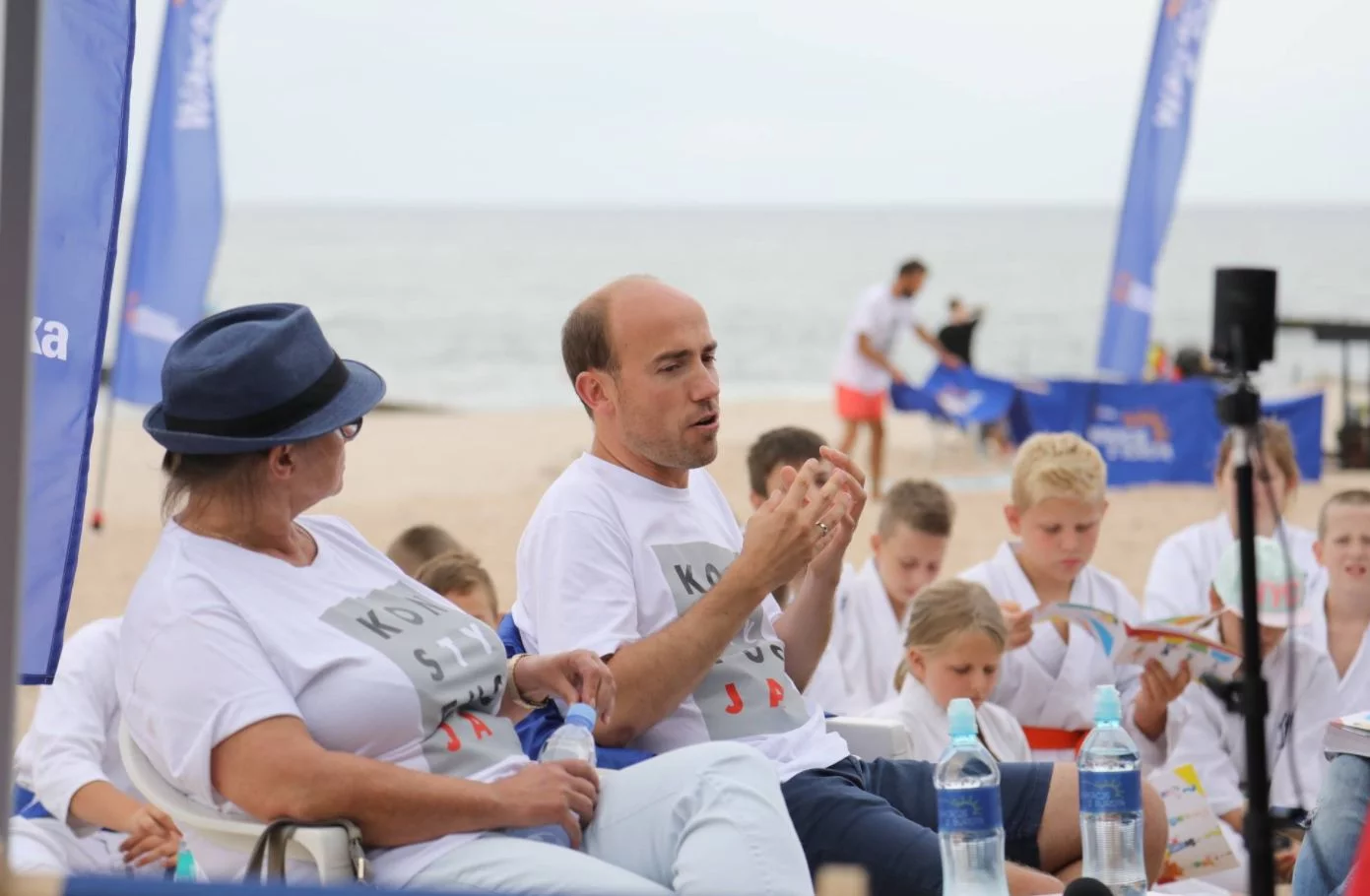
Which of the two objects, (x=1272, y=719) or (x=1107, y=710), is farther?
(x=1272, y=719)

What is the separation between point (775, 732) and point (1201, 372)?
43.8 ft

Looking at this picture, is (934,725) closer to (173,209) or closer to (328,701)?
(328,701)

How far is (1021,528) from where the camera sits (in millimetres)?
4902

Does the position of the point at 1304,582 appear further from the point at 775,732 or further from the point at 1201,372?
the point at 1201,372

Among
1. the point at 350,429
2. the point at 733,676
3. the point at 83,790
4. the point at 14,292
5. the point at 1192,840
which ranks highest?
the point at 14,292

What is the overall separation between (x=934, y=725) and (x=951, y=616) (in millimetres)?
314

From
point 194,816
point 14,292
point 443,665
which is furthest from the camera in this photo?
point 443,665

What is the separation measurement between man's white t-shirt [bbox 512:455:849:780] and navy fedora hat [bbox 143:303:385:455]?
598 mm

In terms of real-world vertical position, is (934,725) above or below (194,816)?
below

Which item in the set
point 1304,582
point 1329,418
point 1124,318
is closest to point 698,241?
point 1329,418

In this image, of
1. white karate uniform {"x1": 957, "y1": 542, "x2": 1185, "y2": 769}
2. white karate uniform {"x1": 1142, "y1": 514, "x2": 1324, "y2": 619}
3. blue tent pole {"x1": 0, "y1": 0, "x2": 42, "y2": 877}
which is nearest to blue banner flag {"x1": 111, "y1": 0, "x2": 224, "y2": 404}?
white karate uniform {"x1": 1142, "y1": 514, "x2": 1324, "y2": 619}

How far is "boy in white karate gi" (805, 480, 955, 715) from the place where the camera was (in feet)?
16.6

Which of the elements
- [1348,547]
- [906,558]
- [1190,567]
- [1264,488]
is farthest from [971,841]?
[1190,567]

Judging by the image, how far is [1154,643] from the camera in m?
4.03
